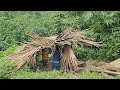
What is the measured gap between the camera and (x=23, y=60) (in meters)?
5.52

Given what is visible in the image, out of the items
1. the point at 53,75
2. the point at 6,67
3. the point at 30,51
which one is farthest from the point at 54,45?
the point at 6,67

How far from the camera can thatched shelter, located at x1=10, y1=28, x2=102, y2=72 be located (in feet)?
18.2

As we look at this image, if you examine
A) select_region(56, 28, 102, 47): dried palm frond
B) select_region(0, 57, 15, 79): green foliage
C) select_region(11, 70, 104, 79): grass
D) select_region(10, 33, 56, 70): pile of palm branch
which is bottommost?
select_region(11, 70, 104, 79): grass

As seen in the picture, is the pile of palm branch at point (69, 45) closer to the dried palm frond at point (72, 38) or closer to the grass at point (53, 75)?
the dried palm frond at point (72, 38)

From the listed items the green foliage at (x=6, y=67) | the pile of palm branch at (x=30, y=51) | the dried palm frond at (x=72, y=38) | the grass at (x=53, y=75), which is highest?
the dried palm frond at (x=72, y=38)

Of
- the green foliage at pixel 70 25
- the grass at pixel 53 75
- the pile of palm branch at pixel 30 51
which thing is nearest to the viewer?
the grass at pixel 53 75

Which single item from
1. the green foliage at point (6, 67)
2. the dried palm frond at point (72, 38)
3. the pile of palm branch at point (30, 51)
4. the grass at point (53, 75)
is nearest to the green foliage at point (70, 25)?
the dried palm frond at point (72, 38)

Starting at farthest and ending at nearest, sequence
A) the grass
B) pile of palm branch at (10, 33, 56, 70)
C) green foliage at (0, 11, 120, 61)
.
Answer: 1. green foliage at (0, 11, 120, 61)
2. pile of palm branch at (10, 33, 56, 70)
3. the grass

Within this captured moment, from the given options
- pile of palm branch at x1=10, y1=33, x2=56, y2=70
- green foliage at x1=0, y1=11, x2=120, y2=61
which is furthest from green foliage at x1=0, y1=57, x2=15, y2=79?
green foliage at x1=0, y1=11, x2=120, y2=61

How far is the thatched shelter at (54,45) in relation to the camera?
18.2 ft

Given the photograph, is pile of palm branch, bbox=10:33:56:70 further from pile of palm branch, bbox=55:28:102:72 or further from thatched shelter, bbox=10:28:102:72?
pile of palm branch, bbox=55:28:102:72

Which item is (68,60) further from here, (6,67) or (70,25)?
(6,67)

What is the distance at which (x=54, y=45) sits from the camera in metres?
5.58

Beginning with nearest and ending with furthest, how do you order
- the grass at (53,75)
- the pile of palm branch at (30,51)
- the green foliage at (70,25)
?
1. the grass at (53,75)
2. the pile of palm branch at (30,51)
3. the green foliage at (70,25)
